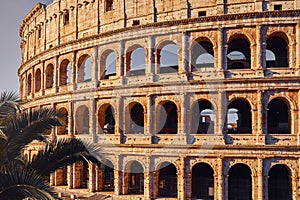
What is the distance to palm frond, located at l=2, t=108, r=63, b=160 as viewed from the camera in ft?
28.7

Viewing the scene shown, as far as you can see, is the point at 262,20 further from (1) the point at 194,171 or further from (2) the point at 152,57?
(1) the point at 194,171

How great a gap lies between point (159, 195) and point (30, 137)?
45.7ft

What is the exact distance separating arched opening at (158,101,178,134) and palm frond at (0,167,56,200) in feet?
51.6

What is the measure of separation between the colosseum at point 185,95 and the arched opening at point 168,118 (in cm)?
8

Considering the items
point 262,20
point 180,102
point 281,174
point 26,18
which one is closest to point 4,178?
point 180,102

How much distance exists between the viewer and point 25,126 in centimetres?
893

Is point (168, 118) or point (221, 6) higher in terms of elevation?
point (221, 6)

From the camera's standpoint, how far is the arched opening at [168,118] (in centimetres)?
2333

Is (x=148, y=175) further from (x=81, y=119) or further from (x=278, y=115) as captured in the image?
(x=278, y=115)

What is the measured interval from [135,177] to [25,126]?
16.3m

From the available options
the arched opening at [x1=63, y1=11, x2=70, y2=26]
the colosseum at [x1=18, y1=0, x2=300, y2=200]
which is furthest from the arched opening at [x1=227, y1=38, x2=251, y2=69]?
the arched opening at [x1=63, y1=11, x2=70, y2=26]

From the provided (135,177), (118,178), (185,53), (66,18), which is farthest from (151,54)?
(135,177)

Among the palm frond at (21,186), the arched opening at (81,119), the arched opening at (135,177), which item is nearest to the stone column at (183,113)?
the arched opening at (135,177)

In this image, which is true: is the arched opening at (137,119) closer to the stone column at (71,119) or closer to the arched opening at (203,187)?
the stone column at (71,119)
